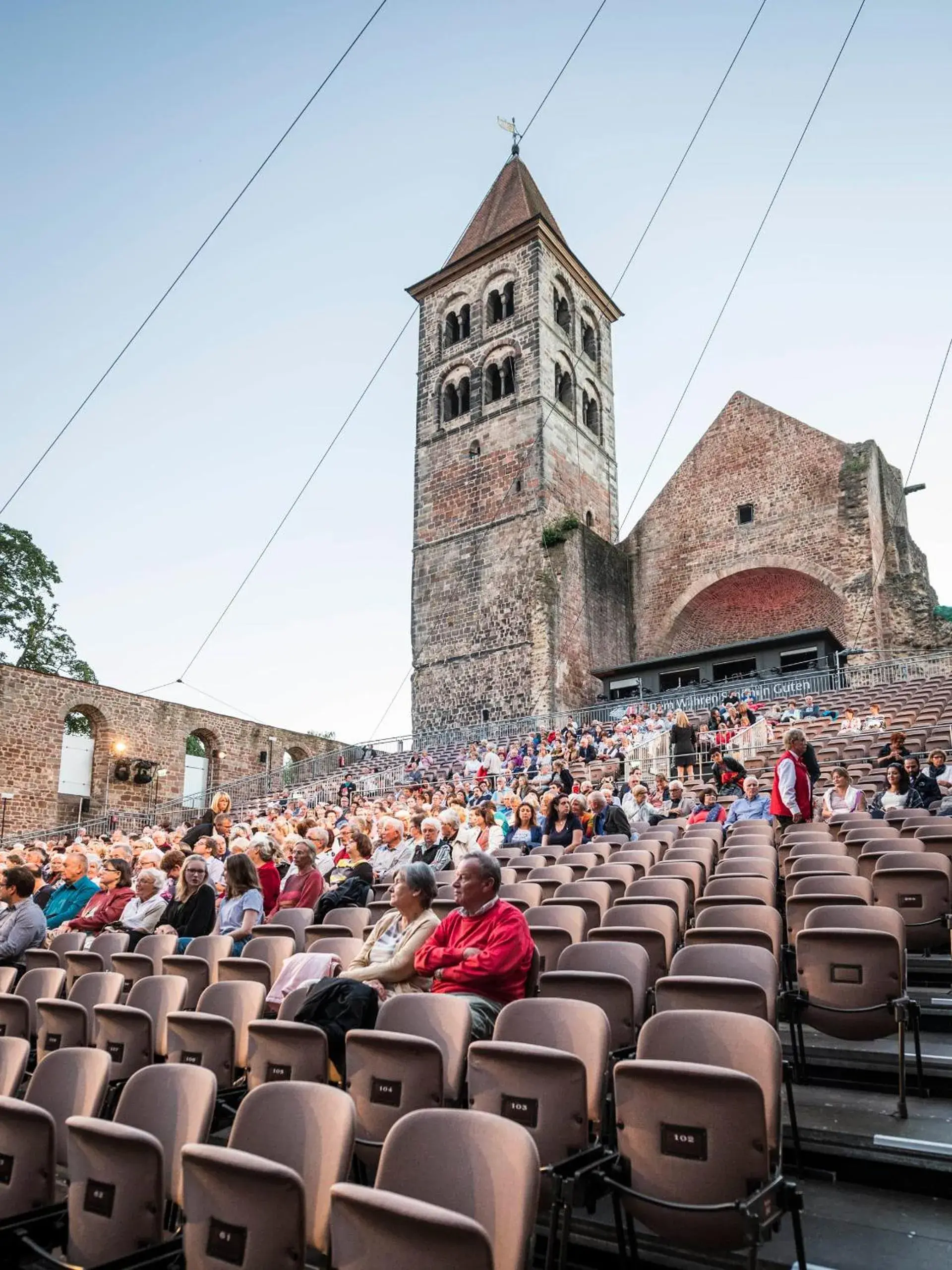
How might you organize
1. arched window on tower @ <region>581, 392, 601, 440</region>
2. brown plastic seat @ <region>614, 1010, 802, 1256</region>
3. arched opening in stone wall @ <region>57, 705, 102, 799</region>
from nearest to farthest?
brown plastic seat @ <region>614, 1010, 802, 1256</region>
arched opening in stone wall @ <region>57, 705, 102, 799</region>
arched window on tower @ <region>581, 392, 601, 440</region>

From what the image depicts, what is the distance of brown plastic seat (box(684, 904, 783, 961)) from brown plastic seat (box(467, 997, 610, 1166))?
3.91ft

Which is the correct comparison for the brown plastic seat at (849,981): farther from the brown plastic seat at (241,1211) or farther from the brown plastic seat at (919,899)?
the brown plastic seat at (241,1211)

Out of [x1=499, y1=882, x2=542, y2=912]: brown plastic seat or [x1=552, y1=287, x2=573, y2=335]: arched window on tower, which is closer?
[x1=499, y1=882, x2=542, y2=912]: brown plastic seat

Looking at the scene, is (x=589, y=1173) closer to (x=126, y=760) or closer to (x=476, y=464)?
(x=126, y=760)

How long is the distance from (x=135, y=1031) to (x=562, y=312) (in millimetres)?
32475

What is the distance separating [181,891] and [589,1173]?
16.0 ft

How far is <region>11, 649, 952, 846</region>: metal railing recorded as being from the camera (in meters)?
22.0

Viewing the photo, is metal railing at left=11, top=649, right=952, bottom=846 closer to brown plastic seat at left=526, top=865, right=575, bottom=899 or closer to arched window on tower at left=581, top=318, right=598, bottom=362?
brown plastic seat at left=526, top=865, right=575, bottom=899

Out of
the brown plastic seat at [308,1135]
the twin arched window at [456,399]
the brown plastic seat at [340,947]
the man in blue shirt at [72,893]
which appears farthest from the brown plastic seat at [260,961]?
the twin arched window at [456,399]

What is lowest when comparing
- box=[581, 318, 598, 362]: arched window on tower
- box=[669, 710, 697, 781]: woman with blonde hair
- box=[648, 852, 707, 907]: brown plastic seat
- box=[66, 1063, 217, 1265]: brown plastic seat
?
box=[66, 1063, 217, 1265]: brown plastic seat

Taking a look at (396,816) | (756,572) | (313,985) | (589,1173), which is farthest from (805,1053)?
(756,572)

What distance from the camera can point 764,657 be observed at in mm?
25656

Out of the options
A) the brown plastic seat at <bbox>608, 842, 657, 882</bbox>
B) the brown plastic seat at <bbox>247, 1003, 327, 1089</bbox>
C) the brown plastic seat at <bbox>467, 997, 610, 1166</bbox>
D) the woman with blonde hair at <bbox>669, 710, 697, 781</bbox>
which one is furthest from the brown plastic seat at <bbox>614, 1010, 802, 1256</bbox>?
the woman with blonde hair at <bbox>669, 710, 697, 781</bbox>

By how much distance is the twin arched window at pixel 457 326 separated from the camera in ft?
111
